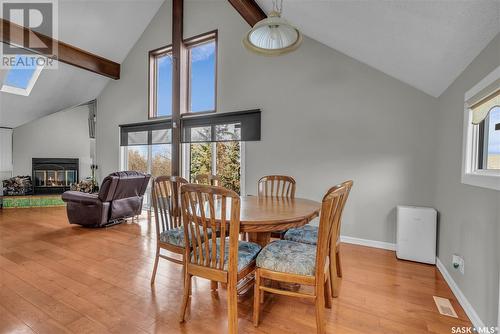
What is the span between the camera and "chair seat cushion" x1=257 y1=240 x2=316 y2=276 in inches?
58.9

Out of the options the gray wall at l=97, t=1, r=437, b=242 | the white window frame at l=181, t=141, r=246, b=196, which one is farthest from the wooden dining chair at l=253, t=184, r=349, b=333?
the white window frame at l=181, t=141, r=246, b=196

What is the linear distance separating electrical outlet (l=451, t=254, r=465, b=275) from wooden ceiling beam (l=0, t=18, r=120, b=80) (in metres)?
6.63

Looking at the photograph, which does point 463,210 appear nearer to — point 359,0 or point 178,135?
point 359,0

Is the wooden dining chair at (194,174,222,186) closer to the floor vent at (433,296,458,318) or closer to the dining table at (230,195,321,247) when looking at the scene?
the dining table at (230,195,321,247)

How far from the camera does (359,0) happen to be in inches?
76.0

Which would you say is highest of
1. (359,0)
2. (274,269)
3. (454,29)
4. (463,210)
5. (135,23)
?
(135,23)

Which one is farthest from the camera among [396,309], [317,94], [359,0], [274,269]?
[317,94]

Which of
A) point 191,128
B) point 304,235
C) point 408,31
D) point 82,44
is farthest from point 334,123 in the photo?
point 82,44

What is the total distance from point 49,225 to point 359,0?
5405 mm

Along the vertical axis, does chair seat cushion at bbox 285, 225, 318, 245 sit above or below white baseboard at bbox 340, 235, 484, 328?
above

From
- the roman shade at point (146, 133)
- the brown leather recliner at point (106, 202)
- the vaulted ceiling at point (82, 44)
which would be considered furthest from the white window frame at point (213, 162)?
the vaulted ceiling at point (82, 44)

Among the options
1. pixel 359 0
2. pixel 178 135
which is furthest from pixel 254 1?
pixel 178 135

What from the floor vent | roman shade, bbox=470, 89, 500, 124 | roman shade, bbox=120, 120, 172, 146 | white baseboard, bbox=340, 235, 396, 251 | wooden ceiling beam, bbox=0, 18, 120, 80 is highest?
wooden ceiling beam, bbox=0, 18, 120, 80

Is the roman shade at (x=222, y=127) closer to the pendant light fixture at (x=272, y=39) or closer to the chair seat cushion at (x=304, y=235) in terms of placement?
the pendant light fixture at (x=272, y=39)
